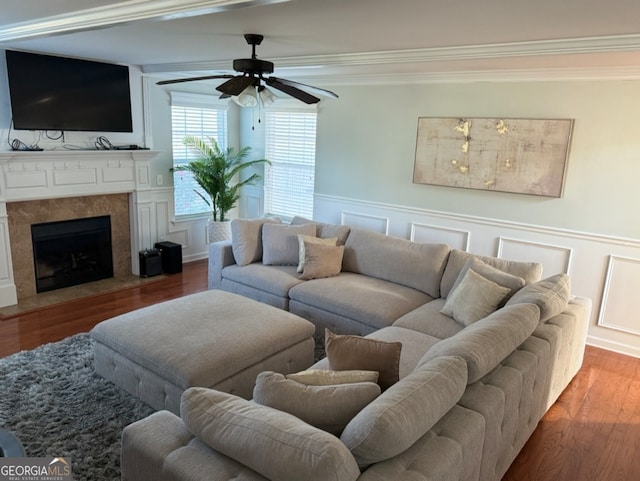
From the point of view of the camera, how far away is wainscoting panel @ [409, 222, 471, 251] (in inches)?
195

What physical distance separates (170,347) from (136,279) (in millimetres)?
3073

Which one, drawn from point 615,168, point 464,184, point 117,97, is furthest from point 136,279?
point 615,168

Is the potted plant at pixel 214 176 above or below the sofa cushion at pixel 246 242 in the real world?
above

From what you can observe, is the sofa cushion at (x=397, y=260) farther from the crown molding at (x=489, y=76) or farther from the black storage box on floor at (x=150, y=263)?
the black storage box on floor at (x=150, y=263)

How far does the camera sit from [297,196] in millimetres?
6496

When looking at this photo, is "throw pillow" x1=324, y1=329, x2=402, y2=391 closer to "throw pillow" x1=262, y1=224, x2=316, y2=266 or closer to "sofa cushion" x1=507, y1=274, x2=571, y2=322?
"sofa cushion" x1=507, y1=274, x2=571, y2=322

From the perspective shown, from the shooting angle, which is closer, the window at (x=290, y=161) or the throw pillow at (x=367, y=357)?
the throw pillow at (x=367, y=357)

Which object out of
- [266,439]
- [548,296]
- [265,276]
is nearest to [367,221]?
[265,276]

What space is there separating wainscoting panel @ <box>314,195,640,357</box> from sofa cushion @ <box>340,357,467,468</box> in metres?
2.98

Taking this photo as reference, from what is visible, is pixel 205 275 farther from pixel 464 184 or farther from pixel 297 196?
pixel 464 184

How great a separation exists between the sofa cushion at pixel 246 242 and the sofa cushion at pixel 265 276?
3.1 inches

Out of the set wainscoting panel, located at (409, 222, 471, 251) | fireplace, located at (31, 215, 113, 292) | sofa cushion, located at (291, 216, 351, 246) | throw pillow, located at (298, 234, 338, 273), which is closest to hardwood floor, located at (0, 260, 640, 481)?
fireplace, located at (31, 215, 113, 292)

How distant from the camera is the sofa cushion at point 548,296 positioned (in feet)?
9.12

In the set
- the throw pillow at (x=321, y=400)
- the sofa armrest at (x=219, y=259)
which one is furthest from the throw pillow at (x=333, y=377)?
the sofa armrest at (x=219, y=259)
